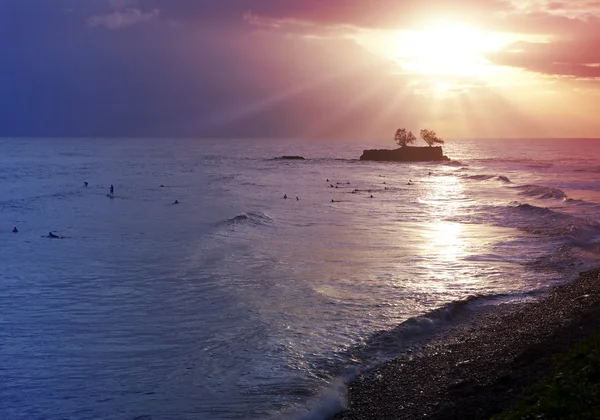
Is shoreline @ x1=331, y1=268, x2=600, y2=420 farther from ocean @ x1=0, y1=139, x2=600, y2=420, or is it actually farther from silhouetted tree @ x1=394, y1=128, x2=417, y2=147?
silhouetted tree @ x1=394, y1=128, x2=417, y2=147

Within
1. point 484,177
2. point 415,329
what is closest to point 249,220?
point 415,329

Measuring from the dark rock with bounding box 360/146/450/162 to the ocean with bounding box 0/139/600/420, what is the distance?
86336 millimetres

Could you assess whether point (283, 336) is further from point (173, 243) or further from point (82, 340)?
point (173, 243)

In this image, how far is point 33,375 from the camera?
13344mm

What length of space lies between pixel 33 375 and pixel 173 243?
18.5 m

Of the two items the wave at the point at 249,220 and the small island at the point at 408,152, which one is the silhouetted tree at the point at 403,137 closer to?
the small island at the point at 408,152

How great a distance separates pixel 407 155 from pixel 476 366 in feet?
411

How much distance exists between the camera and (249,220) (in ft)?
131

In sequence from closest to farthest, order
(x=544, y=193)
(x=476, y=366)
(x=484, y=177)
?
(x=476, y=366)
(x=544, y=193)
(x=484, y=177)

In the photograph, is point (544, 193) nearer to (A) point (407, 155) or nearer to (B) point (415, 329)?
(B) point (415, 329)

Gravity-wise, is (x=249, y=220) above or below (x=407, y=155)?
below

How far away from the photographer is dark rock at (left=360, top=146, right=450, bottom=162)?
135 m

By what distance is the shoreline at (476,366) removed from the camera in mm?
10797

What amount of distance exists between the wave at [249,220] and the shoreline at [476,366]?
2284 centimetres
